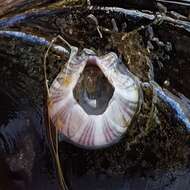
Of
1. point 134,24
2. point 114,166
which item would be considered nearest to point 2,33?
point 134,24

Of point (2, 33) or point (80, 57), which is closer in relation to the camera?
point (80, 57)

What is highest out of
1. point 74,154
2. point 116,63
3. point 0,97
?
point 116,63

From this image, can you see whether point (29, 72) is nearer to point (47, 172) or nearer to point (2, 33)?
point (2, 33)
